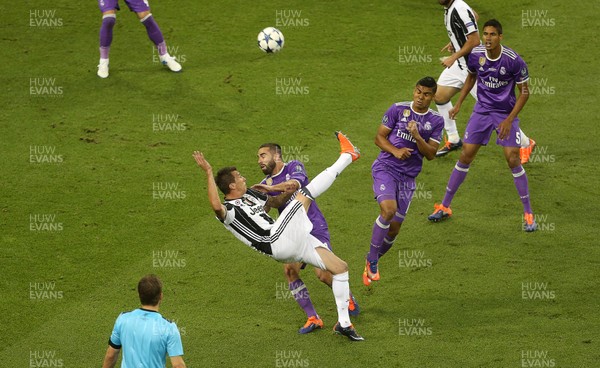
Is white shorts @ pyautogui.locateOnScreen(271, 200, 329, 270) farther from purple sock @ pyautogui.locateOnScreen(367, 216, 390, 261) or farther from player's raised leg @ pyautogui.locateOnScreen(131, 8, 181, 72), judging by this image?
player's raised leg @ pyautogui.locateOnScreen(131, 8, 181, 72)

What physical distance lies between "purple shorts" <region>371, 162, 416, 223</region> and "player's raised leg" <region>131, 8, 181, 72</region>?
22.0ft

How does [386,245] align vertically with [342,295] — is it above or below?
above

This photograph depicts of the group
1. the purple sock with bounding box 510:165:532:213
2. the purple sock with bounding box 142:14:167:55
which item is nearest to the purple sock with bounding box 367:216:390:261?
the purple sock with bounding box 510:165:532:213

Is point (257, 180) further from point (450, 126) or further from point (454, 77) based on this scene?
point (454, 77)

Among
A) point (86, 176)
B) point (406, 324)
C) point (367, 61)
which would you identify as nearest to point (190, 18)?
point (367, 61)

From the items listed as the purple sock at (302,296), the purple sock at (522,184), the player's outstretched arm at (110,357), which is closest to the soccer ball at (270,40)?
the purple sock at (522,184)

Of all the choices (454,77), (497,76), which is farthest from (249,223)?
(454,77)

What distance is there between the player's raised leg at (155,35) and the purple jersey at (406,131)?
666 centimetres

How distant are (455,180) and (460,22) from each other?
251cm

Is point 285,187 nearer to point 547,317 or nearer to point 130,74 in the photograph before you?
point 547,317

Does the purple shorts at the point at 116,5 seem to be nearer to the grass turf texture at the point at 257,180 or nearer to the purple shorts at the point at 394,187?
the grass turf texture at the point at 257,180

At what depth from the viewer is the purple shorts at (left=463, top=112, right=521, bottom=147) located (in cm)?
1259

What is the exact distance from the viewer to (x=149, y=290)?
8078mm

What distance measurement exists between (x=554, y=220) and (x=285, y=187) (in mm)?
4557
